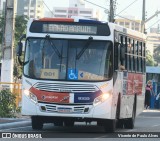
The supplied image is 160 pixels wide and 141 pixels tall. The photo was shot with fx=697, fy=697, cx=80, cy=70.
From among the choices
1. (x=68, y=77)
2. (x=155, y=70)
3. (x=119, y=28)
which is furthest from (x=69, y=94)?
(x=155, y=70)

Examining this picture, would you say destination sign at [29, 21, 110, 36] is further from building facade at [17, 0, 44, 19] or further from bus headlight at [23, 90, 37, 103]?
building facade at [17, 0, 44, 19]

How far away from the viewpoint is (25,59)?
1922 centimetres

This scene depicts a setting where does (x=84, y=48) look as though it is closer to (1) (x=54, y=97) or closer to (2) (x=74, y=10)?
(1) (x=54, y=97)

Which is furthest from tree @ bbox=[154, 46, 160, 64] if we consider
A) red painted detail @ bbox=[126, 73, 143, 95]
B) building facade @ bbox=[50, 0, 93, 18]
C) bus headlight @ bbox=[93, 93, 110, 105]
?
bus headlight @ bbox=[93, 93, 110, 105]

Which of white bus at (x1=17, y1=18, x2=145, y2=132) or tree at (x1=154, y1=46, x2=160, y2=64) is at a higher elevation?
tree at (x1=154, y1=46, x2=160, y2=64)

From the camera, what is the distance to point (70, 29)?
19.2m

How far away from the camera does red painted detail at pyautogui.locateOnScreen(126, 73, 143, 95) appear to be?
2200cm

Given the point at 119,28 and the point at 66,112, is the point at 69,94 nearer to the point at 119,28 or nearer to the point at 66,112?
the point at 66,112

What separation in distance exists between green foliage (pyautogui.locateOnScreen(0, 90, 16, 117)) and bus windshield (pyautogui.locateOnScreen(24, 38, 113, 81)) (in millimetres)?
7293

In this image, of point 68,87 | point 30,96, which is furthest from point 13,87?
point 68,87

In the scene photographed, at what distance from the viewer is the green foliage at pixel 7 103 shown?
26234mm

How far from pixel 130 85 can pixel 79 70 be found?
12.8 feet

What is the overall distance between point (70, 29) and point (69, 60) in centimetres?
96

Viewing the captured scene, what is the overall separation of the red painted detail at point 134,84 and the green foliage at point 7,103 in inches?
202
